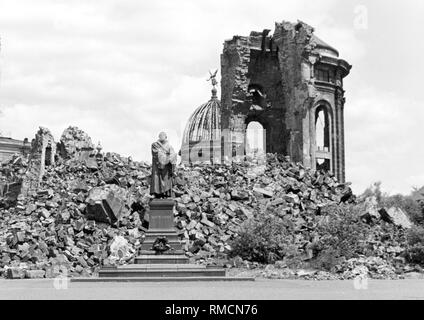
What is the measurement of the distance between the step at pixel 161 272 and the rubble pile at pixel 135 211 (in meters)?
3.70

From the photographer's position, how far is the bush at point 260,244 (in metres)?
21.8

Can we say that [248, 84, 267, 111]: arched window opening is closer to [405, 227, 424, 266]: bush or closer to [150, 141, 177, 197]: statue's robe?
[405, 227, 424, 266]: bush

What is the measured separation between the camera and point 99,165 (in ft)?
95.0

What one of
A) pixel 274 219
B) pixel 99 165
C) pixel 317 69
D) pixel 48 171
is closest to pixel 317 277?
pixel 274 219

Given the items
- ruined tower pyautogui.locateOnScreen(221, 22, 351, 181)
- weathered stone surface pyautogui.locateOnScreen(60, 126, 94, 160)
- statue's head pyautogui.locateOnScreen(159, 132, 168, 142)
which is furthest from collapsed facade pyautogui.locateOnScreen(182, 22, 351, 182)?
statue's head pyautogui.locateOnScreen(159, 132, 168, 142)

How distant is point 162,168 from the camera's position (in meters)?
18.3

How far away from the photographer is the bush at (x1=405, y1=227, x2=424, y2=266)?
21.2 m

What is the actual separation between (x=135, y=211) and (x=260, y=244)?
553cm

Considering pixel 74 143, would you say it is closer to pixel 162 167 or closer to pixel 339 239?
pixel 162 167

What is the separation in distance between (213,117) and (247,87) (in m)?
34.1

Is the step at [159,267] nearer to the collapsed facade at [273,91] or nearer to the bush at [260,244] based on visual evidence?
the bush at [260,244]

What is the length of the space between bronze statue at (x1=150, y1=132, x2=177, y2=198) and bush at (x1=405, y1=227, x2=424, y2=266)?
851 cm

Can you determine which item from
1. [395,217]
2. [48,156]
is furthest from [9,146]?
[395,217]

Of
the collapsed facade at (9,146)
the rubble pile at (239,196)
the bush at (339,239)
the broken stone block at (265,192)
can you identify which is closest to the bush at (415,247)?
the bush at (339,239)
